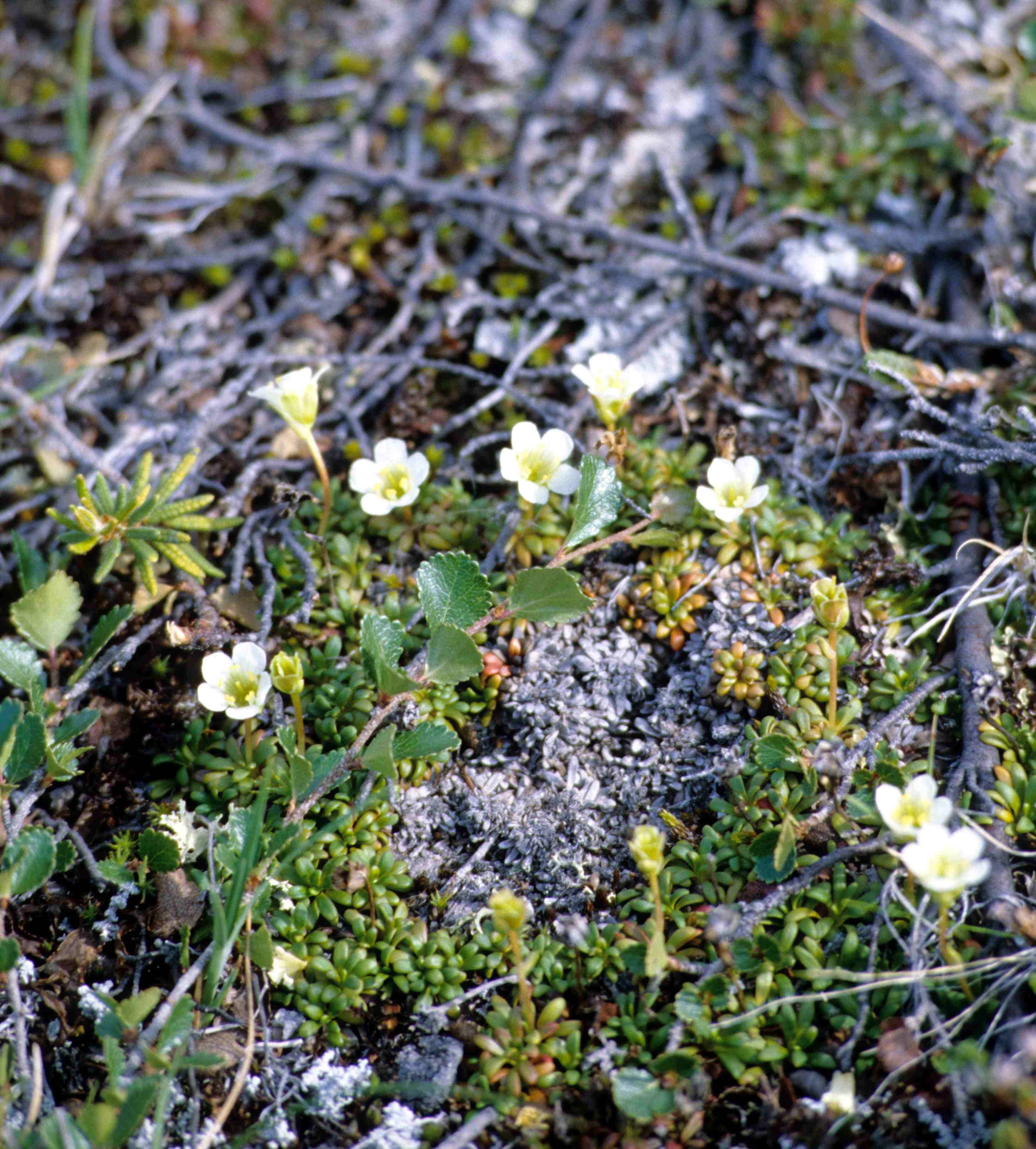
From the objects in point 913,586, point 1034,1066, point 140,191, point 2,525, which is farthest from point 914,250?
point 2,525

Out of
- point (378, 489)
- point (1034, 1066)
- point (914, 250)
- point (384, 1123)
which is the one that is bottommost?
point (384, 1123)

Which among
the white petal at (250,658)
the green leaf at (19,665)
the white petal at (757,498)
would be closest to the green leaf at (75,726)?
the green leaf at (19,665)

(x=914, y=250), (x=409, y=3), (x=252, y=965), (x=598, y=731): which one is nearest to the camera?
(x=252, y=965)

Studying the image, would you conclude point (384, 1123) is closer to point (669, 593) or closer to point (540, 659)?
point (540, 659)

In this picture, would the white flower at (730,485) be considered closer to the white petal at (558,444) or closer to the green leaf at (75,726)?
the white petal at (558,444)

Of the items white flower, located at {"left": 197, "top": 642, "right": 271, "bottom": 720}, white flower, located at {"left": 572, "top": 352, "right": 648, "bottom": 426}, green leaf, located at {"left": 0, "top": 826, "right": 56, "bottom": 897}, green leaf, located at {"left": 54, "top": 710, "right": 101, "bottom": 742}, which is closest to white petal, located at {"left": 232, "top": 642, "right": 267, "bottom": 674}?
white flower, located at {"left": 197, "top": 642, "right": 271, "bottom": 720}
